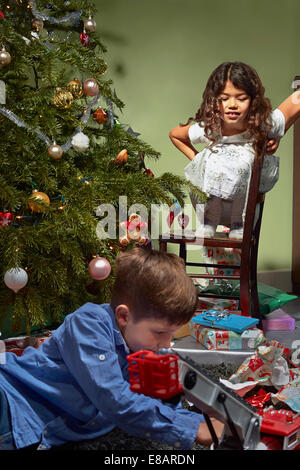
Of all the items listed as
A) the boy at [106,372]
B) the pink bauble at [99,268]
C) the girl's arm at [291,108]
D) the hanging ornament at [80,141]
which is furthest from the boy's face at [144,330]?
the girl's arm at [291,108]

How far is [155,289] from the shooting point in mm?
905

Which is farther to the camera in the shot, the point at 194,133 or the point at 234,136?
the point at 194,133

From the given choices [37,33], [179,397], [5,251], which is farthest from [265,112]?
[179,397]

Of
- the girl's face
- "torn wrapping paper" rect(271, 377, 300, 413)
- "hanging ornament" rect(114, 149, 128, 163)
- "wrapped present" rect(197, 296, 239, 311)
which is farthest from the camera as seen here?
"wrapped present" rect(197, 296, 239, 311)

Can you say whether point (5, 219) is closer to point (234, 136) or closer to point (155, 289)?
point (155, 289)

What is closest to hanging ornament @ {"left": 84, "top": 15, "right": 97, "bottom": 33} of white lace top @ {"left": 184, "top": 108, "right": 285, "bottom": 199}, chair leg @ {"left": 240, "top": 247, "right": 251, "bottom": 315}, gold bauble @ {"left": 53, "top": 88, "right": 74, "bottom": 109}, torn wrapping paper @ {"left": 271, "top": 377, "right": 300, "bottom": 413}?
gold bauble @ {"left": 53, "top": 88, "right": 74, "bottom": 109}

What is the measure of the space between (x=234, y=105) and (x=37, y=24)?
2.43 feet

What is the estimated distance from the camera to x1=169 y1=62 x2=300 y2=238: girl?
179 cm

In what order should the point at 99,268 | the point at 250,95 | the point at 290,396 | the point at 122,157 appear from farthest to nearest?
the point at 250,95 < the point at 122,157 < the point at 99,268 < the point at 290,396

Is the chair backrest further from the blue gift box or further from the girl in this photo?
the blue gift box

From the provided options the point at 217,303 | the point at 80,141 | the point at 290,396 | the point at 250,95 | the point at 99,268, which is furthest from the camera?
the point at 217,303

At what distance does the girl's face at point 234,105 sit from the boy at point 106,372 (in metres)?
1.00

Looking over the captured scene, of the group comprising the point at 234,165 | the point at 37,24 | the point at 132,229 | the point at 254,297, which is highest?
the point at 37,24

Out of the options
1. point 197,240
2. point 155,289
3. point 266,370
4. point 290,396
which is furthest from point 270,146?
point 155,289
